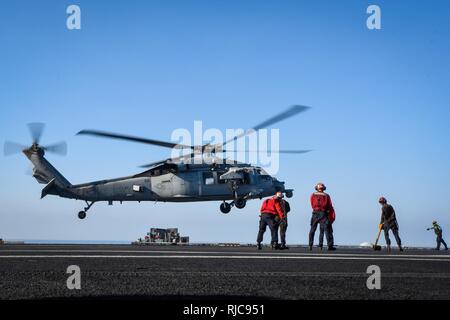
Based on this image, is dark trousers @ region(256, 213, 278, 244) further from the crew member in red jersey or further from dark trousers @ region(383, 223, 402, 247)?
dark trousers @ region(383, 223, 402, 247)

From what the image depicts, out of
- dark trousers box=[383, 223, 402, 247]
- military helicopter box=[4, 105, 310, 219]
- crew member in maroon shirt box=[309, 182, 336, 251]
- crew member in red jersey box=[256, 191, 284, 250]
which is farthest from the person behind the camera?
military helicopter box=[4, 105, 310, 219]

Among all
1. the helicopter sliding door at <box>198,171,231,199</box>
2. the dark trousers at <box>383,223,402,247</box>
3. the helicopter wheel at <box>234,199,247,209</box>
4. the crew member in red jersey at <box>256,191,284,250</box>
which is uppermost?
the helicopter sliding door at <box>198,171,231,199</box>

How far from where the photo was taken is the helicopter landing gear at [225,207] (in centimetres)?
3369

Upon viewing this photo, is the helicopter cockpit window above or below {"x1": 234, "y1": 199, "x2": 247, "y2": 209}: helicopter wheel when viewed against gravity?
above

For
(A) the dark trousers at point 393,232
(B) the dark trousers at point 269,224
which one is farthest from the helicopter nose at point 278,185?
(B) the dark trousers at point 269,224

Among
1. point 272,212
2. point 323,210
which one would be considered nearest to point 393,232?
point 323,210

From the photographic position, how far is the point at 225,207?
33750mm

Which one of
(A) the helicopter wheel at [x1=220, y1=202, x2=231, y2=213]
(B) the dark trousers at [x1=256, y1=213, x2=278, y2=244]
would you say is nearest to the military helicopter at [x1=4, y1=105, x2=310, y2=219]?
(A) the helicopter wheel at [x1=220, y1=202, x2=231, y2=213]

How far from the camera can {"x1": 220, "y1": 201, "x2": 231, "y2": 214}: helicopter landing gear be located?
3369 cm

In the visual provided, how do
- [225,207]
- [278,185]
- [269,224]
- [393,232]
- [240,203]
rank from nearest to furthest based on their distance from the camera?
1. [269,224]
2. [393,232]
3. [240,203]
4. [225,207]
5. [278,185]

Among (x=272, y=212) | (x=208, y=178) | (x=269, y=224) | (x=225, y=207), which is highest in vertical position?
(x=208, y=178)

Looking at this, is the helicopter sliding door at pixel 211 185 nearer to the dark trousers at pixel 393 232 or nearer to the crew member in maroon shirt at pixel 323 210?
the dark trousers at pixel 393 232

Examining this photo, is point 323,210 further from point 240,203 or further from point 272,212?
point 240,203
